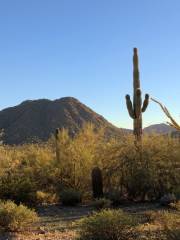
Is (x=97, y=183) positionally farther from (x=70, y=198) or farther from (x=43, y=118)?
(x=43, y=118)

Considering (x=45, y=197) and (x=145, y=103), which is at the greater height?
(x=145, y=103)

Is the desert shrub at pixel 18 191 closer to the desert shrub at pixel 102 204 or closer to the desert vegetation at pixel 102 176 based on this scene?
the desert vegetation at pixel 102 176

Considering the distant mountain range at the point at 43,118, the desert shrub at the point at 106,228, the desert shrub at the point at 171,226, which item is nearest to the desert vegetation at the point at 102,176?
the desert shrub at the point at 106,228

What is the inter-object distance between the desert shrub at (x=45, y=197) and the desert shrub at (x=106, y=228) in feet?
30.5

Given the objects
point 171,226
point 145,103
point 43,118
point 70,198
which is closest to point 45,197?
point 70,198

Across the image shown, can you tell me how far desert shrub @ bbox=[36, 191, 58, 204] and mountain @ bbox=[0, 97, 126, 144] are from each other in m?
44.4

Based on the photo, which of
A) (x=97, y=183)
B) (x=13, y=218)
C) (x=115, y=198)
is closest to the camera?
(x=13, y=218)

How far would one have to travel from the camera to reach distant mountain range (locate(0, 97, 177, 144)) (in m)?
67.8

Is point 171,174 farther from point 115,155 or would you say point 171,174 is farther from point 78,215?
point 78,215

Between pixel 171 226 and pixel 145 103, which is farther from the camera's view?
pixel 145 103

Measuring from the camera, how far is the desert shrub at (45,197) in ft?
63.3

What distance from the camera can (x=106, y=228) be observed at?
9.79m

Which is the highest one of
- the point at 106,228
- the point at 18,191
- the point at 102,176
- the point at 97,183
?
the point at 102,176

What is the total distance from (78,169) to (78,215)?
5.94 m
